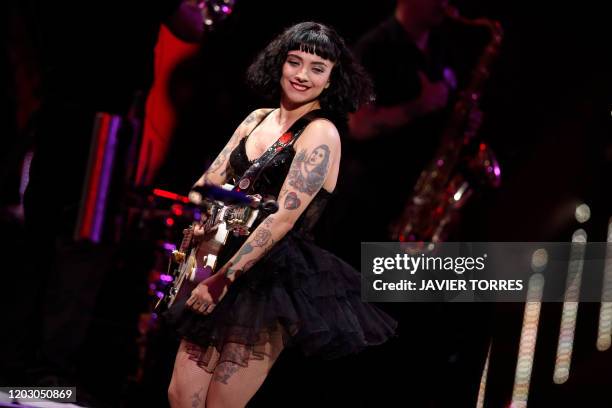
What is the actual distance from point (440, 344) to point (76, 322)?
6.69 feet

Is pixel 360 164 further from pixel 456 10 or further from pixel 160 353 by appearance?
pixel 160 353

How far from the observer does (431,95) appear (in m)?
5.16

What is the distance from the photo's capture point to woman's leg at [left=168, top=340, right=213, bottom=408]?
2.65 metres

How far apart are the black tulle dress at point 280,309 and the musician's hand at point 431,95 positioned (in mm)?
2563

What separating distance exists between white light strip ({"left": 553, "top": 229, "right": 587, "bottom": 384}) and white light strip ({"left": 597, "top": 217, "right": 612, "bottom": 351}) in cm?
10

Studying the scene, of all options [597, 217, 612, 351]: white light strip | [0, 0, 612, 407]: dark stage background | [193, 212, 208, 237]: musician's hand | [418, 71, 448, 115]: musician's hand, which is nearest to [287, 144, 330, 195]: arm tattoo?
[193, 212, 208, 237]: musician's hand

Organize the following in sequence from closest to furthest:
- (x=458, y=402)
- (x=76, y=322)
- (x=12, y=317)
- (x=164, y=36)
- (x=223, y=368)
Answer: (x=223, y=368) < (x=458, y=402) < (x=12, y=317) < (x=76, y=322) < (x=164, y=36)

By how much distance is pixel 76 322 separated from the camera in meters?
4.11

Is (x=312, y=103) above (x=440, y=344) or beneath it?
above

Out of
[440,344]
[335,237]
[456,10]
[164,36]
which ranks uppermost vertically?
[456,10]

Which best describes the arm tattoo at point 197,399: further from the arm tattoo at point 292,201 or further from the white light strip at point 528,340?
the white light strip at point 528,340

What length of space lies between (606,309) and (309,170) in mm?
1601

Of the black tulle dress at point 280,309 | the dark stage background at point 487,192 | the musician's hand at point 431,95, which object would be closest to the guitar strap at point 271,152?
the black tulle dress at point 280,309

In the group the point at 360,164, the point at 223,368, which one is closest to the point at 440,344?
the point at 223,368
